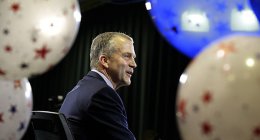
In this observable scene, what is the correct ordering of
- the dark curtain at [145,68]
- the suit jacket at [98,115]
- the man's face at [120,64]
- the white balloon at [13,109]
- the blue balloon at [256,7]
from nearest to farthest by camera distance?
the blue balloon at [256,7] → the white balloon at [13,109] → the suit jacket at [98,115] → the man's face at [120,64] → the dark curtain at [145,68]

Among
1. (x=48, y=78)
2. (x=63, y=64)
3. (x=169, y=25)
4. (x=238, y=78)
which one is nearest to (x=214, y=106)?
(x=238, y=78)

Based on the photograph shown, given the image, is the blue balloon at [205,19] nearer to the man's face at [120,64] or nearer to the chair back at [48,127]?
the chair back at [48,127]

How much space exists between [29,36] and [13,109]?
0.78ft

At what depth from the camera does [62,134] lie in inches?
58.2

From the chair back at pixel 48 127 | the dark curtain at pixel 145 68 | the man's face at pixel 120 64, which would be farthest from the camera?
the dark curtain at pixel 145 68

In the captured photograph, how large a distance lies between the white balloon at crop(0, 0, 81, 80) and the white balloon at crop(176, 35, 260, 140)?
390 millimetres

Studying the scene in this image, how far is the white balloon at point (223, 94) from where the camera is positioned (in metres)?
0.83

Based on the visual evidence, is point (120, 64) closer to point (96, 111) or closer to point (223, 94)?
point (96, 111)

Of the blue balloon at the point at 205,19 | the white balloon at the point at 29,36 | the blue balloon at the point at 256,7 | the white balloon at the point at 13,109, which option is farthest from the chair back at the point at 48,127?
the blue balloon at the point at 256,7

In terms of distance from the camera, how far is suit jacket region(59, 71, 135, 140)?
1.59 m

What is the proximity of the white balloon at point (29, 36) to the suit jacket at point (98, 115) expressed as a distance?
1.73ft

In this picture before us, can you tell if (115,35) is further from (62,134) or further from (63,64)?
(63,64)

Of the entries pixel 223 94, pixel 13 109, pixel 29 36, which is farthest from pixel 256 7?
pixel 13 109

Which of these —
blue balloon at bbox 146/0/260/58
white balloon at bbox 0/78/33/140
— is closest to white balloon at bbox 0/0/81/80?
white balloon at bbox 0/78/33/140
